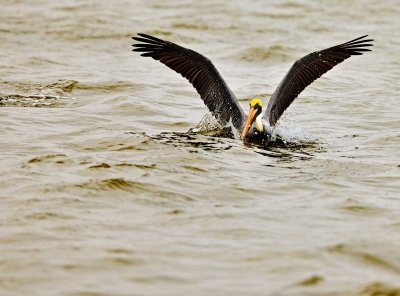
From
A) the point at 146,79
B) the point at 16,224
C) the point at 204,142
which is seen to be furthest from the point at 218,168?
the point at 146,79

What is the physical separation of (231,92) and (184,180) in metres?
2.82

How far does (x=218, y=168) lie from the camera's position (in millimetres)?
8469

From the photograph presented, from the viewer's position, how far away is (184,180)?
25.9 ft

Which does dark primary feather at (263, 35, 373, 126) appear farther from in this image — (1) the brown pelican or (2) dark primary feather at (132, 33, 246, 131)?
(2) dark primary feather at (132, 33, 246, 131)

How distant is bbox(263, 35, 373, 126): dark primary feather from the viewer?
10.4m

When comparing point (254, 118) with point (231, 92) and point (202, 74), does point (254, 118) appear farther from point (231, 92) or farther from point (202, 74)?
point (202, 74)

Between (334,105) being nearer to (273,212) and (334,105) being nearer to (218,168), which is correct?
(218,168)

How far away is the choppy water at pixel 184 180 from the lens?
557 cm

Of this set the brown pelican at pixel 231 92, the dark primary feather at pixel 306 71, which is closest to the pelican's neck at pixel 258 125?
the brown pelican at pixel 231 92

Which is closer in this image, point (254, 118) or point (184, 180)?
point (184, 180)

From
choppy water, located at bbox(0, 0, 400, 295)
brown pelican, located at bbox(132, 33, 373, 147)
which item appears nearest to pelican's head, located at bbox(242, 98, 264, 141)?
brown pelican, located at bbox(132, 33, 373, 147)

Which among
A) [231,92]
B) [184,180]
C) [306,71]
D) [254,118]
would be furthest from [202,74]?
[184,180]

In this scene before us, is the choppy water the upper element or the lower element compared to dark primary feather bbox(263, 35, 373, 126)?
lower

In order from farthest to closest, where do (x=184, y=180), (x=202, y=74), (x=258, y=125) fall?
(x=202, y=74)
(x=258, y=125)
(x=184, y=180)
